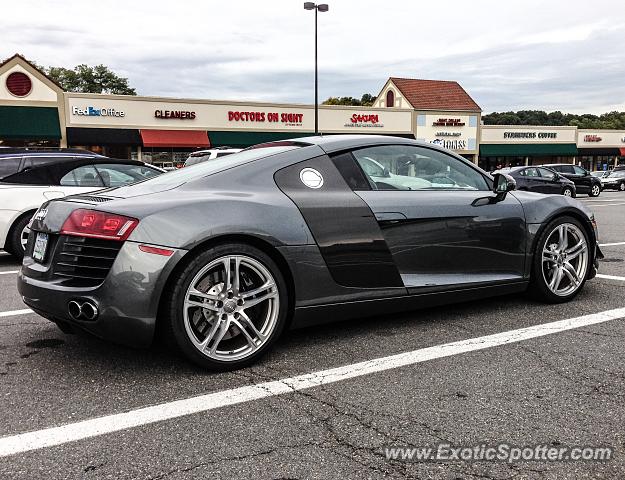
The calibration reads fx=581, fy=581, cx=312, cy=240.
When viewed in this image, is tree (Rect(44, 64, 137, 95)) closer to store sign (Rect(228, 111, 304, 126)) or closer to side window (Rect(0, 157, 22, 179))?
store sign (Rect(228, 111, 304, 126))

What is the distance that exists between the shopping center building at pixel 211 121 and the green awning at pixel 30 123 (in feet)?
0.15

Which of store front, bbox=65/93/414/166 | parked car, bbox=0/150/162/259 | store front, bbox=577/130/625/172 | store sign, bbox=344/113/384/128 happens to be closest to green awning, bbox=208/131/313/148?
store front, bbox=65/93/414/166

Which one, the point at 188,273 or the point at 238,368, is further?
the point at 238,368

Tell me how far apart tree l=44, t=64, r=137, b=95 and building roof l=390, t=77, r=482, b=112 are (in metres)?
34.0

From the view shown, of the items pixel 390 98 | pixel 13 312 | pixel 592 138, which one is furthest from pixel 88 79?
pixel 13 312

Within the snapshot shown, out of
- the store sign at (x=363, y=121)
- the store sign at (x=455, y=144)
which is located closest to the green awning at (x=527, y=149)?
the store sign at (x=455, y=144)

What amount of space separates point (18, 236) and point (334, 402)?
607 cm

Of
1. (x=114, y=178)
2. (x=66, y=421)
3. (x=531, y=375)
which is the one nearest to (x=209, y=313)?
(x=66, y=421)

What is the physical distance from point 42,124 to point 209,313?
29.9m

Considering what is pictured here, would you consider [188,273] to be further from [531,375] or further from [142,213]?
[531,375]

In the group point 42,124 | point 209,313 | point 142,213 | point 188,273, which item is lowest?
point 209,313

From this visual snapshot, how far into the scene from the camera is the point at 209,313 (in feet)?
10.8

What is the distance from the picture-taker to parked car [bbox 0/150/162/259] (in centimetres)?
742

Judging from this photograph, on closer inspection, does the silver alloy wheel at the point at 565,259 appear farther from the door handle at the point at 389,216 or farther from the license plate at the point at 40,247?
the license plate at the point at 40,247
